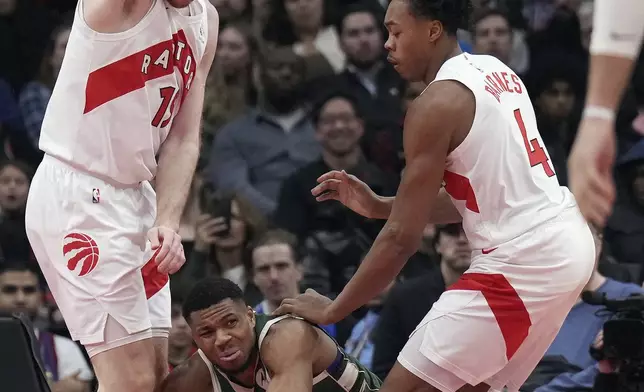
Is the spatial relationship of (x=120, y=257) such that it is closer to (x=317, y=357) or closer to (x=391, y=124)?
(x=317, y=357)

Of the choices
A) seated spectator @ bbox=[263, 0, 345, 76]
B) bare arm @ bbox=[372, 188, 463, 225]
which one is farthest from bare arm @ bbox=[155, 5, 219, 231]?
seated spectator @ bbox=[263, 0, 345, 76]

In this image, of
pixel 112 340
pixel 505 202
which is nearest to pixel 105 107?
pixel 112 340

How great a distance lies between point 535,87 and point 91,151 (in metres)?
4.38

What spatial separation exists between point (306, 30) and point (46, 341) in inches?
121

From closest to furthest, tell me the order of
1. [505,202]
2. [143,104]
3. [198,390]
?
1. [505,202]
2. [143,104]
3. [198,390]

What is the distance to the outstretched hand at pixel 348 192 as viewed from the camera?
15.3 ft

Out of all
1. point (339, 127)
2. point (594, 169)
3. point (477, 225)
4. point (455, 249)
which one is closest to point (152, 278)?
point (477, 225)

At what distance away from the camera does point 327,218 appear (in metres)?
7.54

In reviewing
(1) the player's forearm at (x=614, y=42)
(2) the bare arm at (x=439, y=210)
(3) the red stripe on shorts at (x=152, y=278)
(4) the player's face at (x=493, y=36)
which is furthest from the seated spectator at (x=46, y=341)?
(1) the player's forearm at (x=614, y=42)

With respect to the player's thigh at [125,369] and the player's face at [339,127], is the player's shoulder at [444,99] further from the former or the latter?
the player's face at [339,127]

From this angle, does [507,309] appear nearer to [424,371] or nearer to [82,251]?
[424,371]

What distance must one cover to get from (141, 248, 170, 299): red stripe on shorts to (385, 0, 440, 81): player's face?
3.83ft

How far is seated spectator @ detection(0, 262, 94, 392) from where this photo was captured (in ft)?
21.3

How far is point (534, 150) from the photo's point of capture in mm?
4215
